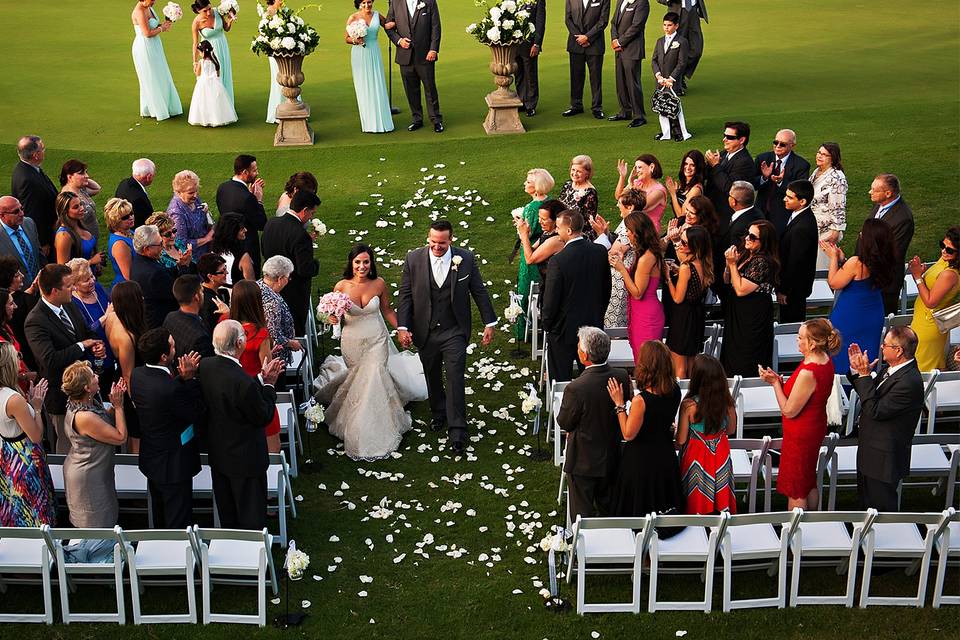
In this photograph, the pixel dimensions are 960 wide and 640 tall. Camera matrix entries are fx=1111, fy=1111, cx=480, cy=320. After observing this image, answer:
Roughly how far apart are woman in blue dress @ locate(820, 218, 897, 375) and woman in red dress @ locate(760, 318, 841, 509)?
145cm

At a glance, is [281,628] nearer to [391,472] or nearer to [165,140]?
[391,472]

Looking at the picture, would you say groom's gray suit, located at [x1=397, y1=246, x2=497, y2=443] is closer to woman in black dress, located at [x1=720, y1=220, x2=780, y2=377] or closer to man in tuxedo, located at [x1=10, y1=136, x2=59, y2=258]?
woman in black dress, located at [x1=720, y1=220, x2=780, y2=377]

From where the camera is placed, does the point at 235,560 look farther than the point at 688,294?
No

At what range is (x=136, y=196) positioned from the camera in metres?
11.1

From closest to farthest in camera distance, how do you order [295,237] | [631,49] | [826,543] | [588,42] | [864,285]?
1. [826,543]
2. [864,285]
3. [295,237]
4. [631,49]
5. [588,42]

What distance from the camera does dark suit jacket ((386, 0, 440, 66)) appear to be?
53.8 ft

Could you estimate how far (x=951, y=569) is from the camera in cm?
775

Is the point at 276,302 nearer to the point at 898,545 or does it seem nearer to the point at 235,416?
the point at 235,416

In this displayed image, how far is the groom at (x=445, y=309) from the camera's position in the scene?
943 centimetres

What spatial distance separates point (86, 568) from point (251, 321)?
218 cm

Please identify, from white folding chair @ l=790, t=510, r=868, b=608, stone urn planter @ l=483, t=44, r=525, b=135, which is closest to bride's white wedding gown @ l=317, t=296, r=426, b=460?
white folding chair @ l=790, t=510, r=868, b=608

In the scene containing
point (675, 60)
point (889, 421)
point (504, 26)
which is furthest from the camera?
point (675, 60)

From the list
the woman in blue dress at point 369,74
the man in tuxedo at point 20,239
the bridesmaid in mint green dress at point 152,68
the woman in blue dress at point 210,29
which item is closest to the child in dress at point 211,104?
the woman in blue dress at point 210,29

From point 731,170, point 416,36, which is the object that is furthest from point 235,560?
point 416,36
